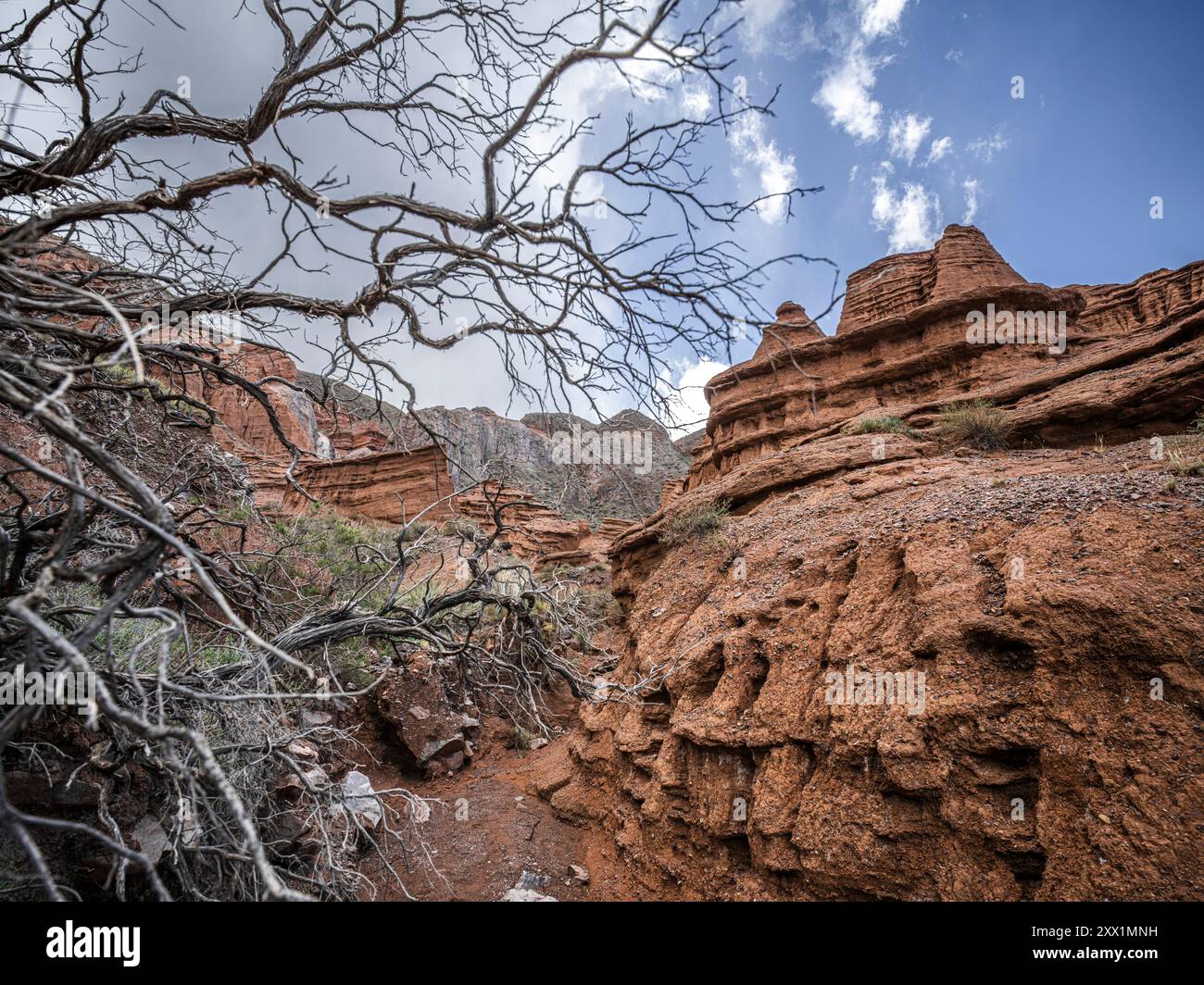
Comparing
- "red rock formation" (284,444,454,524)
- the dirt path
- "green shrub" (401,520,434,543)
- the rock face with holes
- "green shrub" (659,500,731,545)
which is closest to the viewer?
the rock face with holes

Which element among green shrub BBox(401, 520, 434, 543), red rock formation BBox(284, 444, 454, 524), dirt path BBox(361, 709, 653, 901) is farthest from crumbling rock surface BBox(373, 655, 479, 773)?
red rock formation BBox(284, 444, 454, 524)

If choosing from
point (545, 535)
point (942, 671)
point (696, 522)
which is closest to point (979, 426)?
point (696, 522)

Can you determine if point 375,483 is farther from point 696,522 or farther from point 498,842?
point 498,842

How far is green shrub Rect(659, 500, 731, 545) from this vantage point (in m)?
7.25

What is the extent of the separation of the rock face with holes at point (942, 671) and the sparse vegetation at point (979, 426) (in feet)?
0.57

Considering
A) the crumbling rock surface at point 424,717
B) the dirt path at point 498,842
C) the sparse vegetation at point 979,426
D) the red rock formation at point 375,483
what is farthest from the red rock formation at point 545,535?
the dirt path at point 498,842

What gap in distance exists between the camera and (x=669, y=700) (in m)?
5.20

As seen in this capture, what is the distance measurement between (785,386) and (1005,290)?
609 centimetres

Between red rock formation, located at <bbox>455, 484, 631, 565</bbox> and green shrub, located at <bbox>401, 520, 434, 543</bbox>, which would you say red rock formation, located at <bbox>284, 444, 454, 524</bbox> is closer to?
red rock formation, located at <bbox>455, 484, 631, 565</bbox>

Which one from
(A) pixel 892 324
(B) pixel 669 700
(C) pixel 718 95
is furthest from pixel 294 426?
(C) pixel 718 95

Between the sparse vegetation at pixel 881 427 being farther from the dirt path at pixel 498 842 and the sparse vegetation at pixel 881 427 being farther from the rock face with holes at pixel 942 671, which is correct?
the dirt path at pixel 498 842

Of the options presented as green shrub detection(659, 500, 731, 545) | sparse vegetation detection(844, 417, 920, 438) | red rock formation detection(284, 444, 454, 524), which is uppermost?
red rock formation detection(284, 444, 454, 524)

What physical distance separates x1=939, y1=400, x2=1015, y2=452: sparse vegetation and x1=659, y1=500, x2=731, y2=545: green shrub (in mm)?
3088
